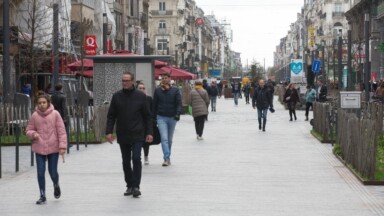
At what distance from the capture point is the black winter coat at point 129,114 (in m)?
13.2

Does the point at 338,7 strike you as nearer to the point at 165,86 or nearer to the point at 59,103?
the point at 59,103

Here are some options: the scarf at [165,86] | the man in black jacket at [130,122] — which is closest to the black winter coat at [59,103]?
the scarf at [165,86]

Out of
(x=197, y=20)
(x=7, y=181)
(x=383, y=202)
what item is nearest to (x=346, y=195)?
(x=383, y=202)

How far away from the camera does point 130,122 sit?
1327 cm

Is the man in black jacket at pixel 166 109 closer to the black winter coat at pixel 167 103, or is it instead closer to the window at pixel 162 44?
the black winter coat at pixel 167 103

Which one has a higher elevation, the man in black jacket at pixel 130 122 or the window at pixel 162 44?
the window at pixel 162 44

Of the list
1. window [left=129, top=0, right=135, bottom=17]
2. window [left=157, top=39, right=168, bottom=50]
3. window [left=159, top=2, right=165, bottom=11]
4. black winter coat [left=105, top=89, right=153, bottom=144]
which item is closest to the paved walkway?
black winter coat [left=105, top=89, right=153, bottom=144]

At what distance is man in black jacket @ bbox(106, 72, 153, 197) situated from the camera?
43.4 ft

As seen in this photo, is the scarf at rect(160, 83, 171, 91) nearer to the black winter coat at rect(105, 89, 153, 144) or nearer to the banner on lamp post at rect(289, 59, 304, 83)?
the black winter coat at rect(105, 89, 153, 144)

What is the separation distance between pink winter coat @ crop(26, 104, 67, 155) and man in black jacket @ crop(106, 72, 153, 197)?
91cm

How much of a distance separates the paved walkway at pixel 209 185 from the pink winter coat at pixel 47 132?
71cm

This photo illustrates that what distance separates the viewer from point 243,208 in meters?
11.9

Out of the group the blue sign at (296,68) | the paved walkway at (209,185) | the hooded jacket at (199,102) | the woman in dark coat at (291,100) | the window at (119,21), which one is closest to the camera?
the paved walkway at (209,185)

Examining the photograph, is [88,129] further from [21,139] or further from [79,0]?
[79,0]
